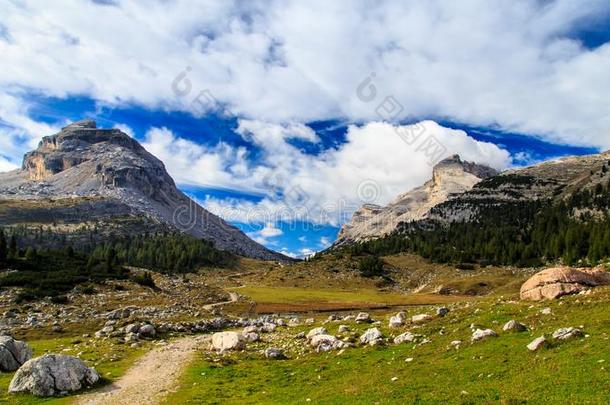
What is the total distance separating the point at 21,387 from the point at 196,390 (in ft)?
35.3

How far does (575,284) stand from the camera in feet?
130

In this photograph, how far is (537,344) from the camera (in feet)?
Answer: 79.5

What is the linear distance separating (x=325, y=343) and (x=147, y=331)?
24.3m

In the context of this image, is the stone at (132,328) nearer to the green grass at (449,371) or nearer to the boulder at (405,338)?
the green grass at (449,371)

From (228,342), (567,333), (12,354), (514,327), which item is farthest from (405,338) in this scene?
(12,354)

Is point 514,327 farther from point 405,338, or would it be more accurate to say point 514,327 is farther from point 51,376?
point 51,376

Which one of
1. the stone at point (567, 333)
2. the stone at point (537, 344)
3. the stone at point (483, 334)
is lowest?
the stone at point (483, 334)

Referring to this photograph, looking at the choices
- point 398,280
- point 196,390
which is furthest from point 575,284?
point 398,280

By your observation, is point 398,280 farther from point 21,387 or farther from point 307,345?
point 21,387

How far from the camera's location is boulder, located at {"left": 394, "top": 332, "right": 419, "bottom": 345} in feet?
115

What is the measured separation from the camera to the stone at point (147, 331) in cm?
5138

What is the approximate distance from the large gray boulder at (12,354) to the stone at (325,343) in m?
23.8

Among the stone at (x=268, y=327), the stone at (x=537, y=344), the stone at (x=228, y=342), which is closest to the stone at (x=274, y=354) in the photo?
the stone at (x=228, y=342)

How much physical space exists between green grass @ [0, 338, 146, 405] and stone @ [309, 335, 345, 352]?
52.5 ft
